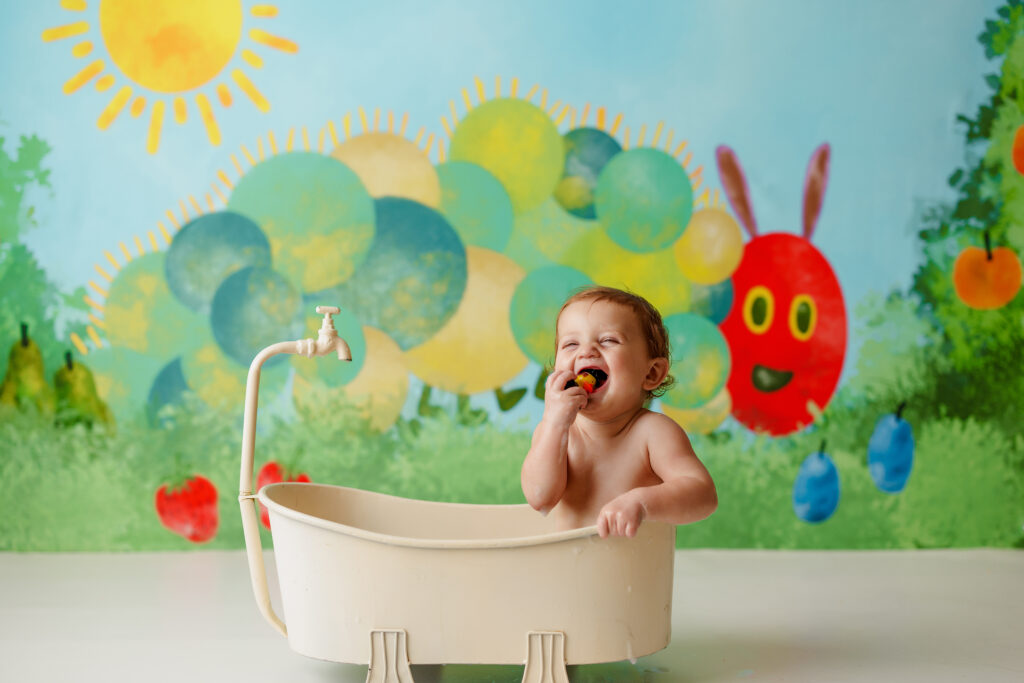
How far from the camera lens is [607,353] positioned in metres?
1.29

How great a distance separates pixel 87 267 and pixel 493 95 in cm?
100

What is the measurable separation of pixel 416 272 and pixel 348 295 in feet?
0.54

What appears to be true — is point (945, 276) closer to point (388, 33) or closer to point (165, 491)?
point (388, 33)

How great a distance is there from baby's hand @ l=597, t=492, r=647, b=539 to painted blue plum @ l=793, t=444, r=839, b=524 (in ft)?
4.12

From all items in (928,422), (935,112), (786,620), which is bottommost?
(786,620)

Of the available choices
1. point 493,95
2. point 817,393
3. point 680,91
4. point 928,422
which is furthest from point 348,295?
point 928,422

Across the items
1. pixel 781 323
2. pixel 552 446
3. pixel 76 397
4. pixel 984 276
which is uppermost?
pixel 984 276

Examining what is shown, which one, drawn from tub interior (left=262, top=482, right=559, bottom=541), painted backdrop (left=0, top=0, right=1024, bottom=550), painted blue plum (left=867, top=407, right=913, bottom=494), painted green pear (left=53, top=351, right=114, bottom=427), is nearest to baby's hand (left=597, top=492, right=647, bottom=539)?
tub interior (left=262, top=482, right=559, bottom=541)

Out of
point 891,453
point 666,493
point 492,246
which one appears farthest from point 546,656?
point 891,453

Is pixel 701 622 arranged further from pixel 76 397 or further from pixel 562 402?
pixel 76 397

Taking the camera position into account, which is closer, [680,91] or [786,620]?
[786,620]

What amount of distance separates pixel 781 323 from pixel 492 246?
0.70m

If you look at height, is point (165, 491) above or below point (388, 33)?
below

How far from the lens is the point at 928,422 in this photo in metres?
2.27
